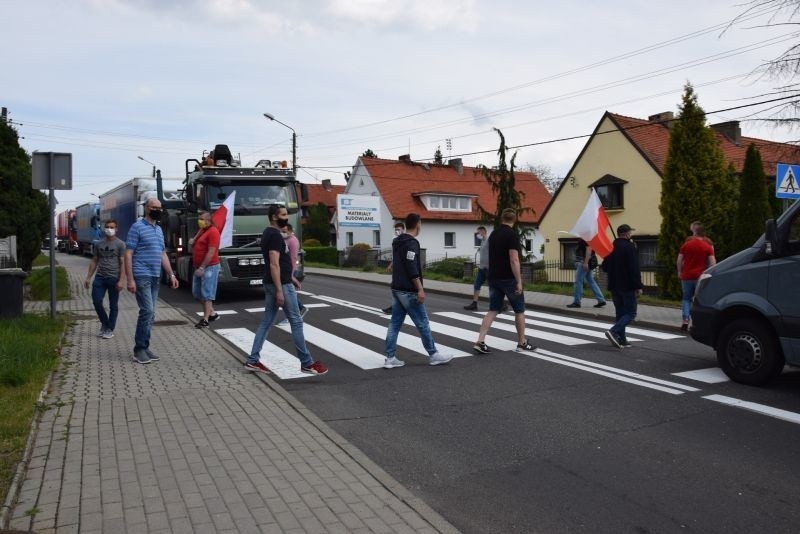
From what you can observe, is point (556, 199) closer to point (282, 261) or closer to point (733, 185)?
point (733, 185)

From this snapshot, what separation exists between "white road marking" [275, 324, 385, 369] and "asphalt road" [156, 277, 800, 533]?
55 mm

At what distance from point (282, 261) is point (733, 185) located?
1865 cm

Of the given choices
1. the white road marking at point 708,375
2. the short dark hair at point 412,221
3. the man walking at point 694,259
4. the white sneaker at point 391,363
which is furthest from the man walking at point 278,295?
the man walking at point 694,259

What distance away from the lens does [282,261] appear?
26.0 feet

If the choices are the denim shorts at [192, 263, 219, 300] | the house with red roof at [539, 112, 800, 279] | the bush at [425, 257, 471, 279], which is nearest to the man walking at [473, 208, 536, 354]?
the denim shorts at [192, 263, 219, 300]

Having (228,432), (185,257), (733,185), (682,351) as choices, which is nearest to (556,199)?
(733,185)

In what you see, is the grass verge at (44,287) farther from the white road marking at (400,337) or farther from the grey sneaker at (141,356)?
the grey sneaker at (141,356)

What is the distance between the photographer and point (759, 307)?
7.20m

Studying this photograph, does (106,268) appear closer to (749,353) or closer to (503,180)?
(749,353)

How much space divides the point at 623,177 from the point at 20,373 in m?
28.5

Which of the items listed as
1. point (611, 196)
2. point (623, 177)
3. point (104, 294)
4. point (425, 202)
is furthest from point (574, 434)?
point (425, 202)

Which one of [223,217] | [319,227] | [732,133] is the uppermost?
[732,133]

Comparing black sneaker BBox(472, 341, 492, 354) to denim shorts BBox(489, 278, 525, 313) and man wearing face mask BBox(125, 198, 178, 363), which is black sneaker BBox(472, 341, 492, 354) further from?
man wearing face mask BBox(125, 198, 178, 363)

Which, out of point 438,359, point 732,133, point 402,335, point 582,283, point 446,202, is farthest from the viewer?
point 446,202
